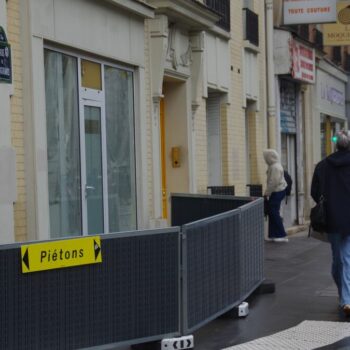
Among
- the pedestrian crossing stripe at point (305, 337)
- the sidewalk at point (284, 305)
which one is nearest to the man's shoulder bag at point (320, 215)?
the sidewalk at point (284, 305)

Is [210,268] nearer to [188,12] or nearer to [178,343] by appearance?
[178,343]

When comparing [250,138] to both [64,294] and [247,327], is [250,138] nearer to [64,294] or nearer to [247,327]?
[247,327]

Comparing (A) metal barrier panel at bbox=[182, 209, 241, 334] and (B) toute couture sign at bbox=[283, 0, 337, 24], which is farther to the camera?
(B) toute couture sign at bbox=[283, 0, 337, 24]

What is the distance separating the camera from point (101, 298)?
623 centimetres

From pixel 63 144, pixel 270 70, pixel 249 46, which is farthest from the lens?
pixel 270 70

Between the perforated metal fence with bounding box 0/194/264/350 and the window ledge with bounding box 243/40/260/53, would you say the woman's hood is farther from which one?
the perforated metal fence with bounding box 0/194/264/350

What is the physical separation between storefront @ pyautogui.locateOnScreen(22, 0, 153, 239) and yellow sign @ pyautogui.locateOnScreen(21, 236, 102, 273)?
2920mm

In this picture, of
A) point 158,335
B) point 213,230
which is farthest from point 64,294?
point 213,230

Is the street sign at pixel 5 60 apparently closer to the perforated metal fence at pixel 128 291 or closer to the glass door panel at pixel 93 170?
the glass door panel at pixel 93 170

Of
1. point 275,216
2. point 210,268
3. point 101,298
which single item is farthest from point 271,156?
point 101,298

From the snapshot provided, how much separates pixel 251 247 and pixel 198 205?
1.59 meters

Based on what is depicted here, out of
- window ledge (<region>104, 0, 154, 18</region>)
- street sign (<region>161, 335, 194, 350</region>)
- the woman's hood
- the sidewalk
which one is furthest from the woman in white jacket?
street sign (<region>161, 335, 194, 350</region>)

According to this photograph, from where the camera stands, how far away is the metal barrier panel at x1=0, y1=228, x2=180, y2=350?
573cm

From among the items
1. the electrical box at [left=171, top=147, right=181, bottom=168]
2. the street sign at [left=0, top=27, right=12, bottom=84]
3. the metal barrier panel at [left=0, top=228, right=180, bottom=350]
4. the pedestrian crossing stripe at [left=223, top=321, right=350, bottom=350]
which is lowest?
the pedestrian crossing stripe at [left=223, top=321, right=350, bottom=350]
